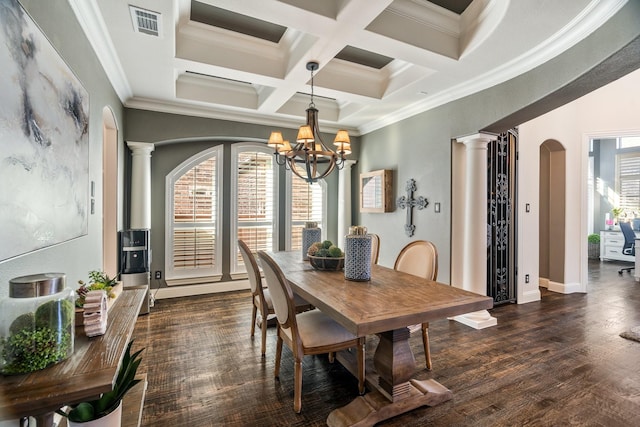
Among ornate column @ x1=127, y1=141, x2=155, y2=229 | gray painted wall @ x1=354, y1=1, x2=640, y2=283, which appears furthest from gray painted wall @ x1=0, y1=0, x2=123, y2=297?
gray painted wall @ x1=354, y1=1, x2=640, y2=283

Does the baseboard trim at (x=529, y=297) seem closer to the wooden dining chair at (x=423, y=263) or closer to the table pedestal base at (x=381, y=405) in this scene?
the wooden dining chair at (x=423, y=263)

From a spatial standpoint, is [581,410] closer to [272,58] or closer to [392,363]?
Result: [392,363]

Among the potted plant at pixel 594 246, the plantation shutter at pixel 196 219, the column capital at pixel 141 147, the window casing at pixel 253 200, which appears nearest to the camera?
the column capital at pixel 141 147

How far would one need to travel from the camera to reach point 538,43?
8.48 feet

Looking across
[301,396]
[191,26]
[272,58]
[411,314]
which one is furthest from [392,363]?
[191,26]

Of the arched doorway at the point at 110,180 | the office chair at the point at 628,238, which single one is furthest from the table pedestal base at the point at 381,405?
the office chair at the point at 628,238

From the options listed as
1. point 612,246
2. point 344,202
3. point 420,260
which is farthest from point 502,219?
point 612,246

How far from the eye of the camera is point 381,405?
1.94 m

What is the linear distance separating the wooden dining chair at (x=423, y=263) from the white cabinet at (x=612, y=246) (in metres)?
7.88

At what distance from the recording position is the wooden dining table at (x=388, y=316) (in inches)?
62.3

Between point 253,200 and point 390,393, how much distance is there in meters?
3.77

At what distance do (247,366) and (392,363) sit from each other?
1267 millimetres

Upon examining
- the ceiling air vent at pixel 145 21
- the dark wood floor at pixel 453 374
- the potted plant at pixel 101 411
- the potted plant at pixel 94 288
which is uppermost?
the ceiling air vent at pixel 145 21

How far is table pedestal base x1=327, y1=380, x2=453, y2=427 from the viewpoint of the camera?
1858mm
